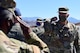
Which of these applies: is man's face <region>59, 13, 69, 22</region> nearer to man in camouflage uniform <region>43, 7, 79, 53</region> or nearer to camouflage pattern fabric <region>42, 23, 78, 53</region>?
man in camouflage uniform <region>43, 7, 79, 53</region>

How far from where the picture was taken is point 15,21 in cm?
354

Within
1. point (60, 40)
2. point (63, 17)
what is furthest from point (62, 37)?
point (63, 17)

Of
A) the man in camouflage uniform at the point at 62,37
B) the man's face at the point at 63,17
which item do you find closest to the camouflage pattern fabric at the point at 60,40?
the man in camouflage uniform at the point at 62,37

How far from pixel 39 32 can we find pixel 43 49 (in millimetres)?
8774

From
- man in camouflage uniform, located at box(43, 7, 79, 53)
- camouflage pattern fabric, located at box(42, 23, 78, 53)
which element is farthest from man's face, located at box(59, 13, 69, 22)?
camouflage pattern fabric, located at box(42, 23, 78, 53)

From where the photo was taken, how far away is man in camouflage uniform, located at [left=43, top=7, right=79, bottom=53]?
11.5 metres

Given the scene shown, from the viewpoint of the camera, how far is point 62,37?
1148cm

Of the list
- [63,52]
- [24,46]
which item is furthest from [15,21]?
[63,52]

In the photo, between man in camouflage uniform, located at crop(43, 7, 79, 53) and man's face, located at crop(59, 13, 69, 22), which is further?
man's face, located at crop(59, 13, 69, 22)

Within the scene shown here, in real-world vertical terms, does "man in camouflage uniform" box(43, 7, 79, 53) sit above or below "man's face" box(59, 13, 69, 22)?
below

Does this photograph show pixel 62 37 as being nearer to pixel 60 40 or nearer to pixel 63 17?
pixel 60 40

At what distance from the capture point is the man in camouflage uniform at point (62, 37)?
452 inches

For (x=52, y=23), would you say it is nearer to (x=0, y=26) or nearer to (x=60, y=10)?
(x=60, y=10)

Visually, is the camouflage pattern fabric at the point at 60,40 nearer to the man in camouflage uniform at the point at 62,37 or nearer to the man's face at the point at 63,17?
the man in camouflage uniform at the point at 62,37
